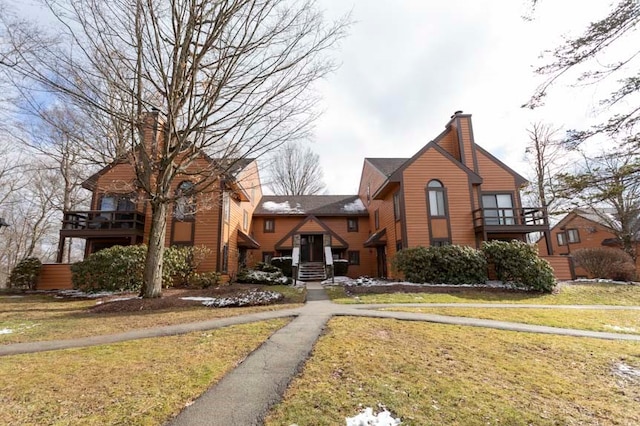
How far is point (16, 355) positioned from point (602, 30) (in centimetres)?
→ 1140

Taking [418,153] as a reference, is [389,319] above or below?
below

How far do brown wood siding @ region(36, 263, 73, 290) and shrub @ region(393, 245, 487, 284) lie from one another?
17.4 meters

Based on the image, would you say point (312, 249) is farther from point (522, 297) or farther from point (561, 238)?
point (561, 238)

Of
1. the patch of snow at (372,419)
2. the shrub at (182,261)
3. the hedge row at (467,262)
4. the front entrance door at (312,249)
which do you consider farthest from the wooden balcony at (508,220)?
the patch of snow at (372,419)

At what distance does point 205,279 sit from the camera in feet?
48.2

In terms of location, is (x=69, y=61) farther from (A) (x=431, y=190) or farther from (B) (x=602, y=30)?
(A) (x=431, y=190)

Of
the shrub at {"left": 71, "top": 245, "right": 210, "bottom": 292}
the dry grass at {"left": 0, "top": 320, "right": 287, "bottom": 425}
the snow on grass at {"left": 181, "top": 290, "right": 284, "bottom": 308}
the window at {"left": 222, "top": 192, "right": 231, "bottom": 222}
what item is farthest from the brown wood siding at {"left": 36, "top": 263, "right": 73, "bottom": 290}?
the dry grass at {"left": 0, "top": 320, "right": 287, "bottom": 425}

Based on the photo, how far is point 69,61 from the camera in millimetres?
8273

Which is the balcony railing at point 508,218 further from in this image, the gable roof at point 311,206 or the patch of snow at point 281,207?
the patch of snow at point 281,207

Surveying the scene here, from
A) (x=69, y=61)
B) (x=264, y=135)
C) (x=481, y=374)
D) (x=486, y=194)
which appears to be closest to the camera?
(x=481, y=374)

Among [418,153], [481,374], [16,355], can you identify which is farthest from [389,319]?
[418,153]

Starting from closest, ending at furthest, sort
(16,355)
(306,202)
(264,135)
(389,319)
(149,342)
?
1. (16,355)
2. (149,342)
3. (389,319)
4. (264,135)
5. (306,202)

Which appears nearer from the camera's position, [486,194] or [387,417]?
[387,417]

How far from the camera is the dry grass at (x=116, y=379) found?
308 centimetres
